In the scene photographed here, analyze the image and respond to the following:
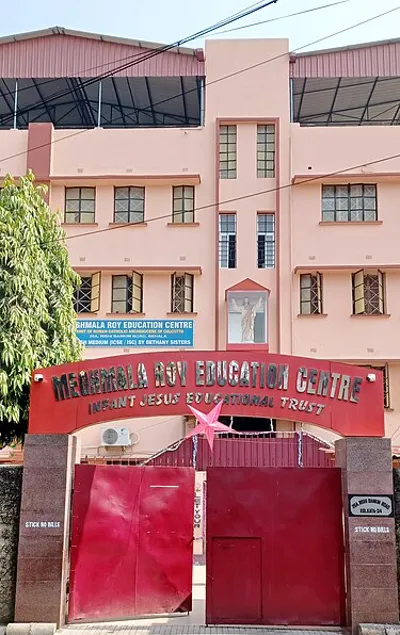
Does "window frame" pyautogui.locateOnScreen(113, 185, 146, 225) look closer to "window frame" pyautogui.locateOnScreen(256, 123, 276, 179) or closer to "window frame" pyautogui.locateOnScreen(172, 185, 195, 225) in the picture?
"window frame" pyautogui.locateOnScreen(172, 185, 195, 225)

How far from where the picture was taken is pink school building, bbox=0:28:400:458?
21.5 metres

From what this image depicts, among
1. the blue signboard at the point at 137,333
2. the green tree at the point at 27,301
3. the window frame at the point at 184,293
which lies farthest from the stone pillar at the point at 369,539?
the window frame at the point at 184,293

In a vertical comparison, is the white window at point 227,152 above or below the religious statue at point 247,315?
above

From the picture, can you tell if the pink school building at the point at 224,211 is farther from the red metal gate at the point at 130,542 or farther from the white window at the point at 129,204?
the red metal gate at the point at 130,542

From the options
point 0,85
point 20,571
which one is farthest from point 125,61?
point 20,571

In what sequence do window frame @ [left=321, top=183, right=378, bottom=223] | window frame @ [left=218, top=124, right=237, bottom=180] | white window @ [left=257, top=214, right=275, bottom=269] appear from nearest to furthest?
window frame @ [left=321, top=183, right=378, bottom=223] < white window @ [left=257, top=214, right=275, bottom=269] < window frame @ [left=218, top=124, right=237, bottom=180]

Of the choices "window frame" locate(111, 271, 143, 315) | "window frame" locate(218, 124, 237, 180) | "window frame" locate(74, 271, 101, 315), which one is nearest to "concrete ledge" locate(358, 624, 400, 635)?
"window frame" locate(111, 271, 143, 315)

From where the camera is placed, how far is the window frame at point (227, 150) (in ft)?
74.1

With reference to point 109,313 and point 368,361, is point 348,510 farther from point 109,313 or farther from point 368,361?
point 109,313

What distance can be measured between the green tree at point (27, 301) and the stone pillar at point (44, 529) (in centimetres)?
303

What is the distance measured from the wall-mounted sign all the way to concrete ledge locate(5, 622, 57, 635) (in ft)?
14.0

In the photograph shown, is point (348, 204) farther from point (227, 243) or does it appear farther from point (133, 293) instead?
point (133, 293)

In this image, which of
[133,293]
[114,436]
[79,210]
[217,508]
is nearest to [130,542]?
[217,508]

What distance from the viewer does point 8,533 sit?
32.9 ft
